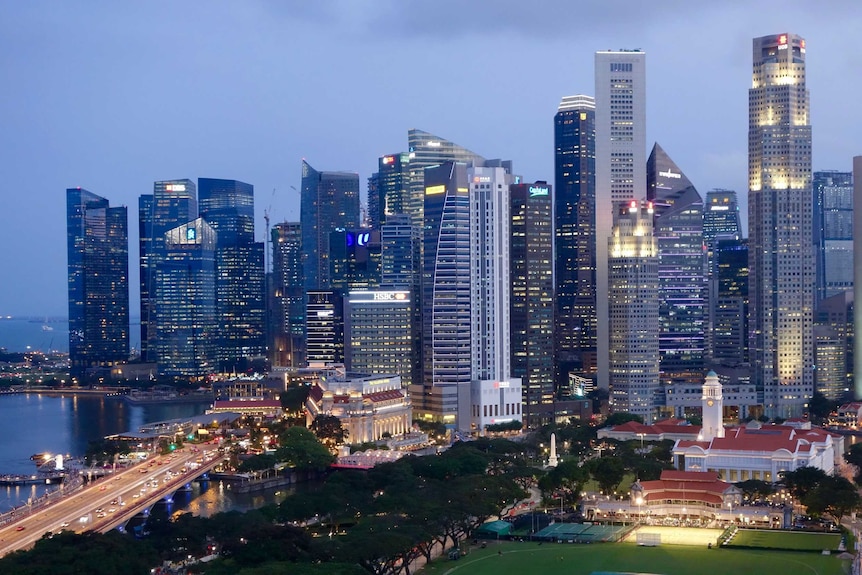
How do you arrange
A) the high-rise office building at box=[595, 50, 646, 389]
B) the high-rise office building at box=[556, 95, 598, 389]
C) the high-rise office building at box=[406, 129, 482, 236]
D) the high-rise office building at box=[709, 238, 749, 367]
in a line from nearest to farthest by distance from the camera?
the high-rise office building at box=[595, 50, 646, 389] → the high-rise office building at box=[556, 95, 598, 389] → the high-rise office building at box=[709, 238, 749, 367] → the high-rise office building at box=[406, 129, 482, 236]

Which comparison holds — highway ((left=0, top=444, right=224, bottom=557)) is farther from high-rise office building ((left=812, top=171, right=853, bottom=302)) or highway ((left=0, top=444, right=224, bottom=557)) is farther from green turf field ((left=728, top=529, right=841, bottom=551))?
high-rise office building ((left=812, top=171, right=853, bottom=302))

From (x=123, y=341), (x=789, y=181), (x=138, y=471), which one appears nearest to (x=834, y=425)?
(x=789, y=181)

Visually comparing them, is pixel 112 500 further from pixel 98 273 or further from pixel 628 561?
pixel 98 273

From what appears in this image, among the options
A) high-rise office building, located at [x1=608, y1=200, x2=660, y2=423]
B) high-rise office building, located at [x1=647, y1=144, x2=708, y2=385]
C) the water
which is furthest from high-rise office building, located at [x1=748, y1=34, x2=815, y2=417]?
the water

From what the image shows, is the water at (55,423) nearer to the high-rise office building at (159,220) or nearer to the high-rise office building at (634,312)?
the high-rise office building at (159,220)

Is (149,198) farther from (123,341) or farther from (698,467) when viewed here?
(698,467)

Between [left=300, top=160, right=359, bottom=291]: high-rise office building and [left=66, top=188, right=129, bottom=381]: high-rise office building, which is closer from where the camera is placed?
[left=300, top=160, right=359, bottom=291]: high-rise office building
